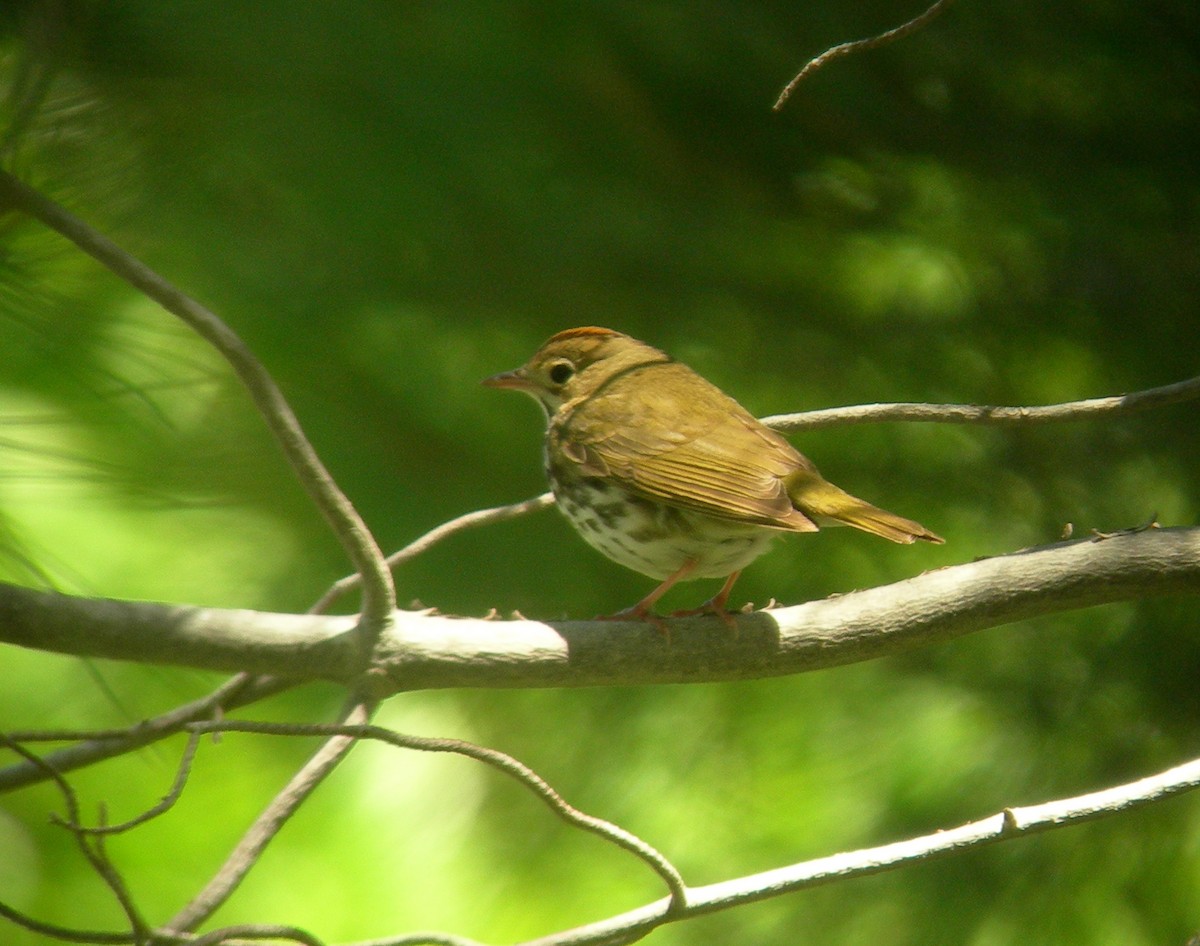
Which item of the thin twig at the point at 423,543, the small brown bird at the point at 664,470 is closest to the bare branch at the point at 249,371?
the thin twig at the point at 423,543

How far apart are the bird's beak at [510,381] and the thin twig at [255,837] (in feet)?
2.07

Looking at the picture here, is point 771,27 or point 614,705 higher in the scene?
point 771,27

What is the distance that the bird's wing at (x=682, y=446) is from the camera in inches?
66.6

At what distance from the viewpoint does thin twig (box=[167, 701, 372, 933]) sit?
110 centimetres

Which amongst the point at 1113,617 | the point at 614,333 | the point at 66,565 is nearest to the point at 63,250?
the point at 66,565

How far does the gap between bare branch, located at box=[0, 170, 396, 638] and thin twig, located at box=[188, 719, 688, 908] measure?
15 centimetres

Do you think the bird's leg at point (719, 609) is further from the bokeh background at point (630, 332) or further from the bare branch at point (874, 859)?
the bare branch at point (874, 859)

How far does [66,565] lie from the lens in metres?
1.49

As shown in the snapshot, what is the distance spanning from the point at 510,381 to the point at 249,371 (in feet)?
2.42

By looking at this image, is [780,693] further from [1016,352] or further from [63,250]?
[63,250]

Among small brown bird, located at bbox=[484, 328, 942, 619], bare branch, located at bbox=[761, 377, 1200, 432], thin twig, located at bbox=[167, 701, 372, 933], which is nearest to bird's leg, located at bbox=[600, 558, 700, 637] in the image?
small brown bird, located at bbox=[484, 328, 942, 619]

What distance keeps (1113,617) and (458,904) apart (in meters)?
1.03

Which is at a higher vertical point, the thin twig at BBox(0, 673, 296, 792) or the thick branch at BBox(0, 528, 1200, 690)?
the thick branch at BBox(0, 528, 1200, 690)

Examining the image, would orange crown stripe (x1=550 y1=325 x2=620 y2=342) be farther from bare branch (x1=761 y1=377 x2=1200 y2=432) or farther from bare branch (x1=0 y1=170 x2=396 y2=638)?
bare branch (x1=0 y1=170 x2=396 y2=638)
